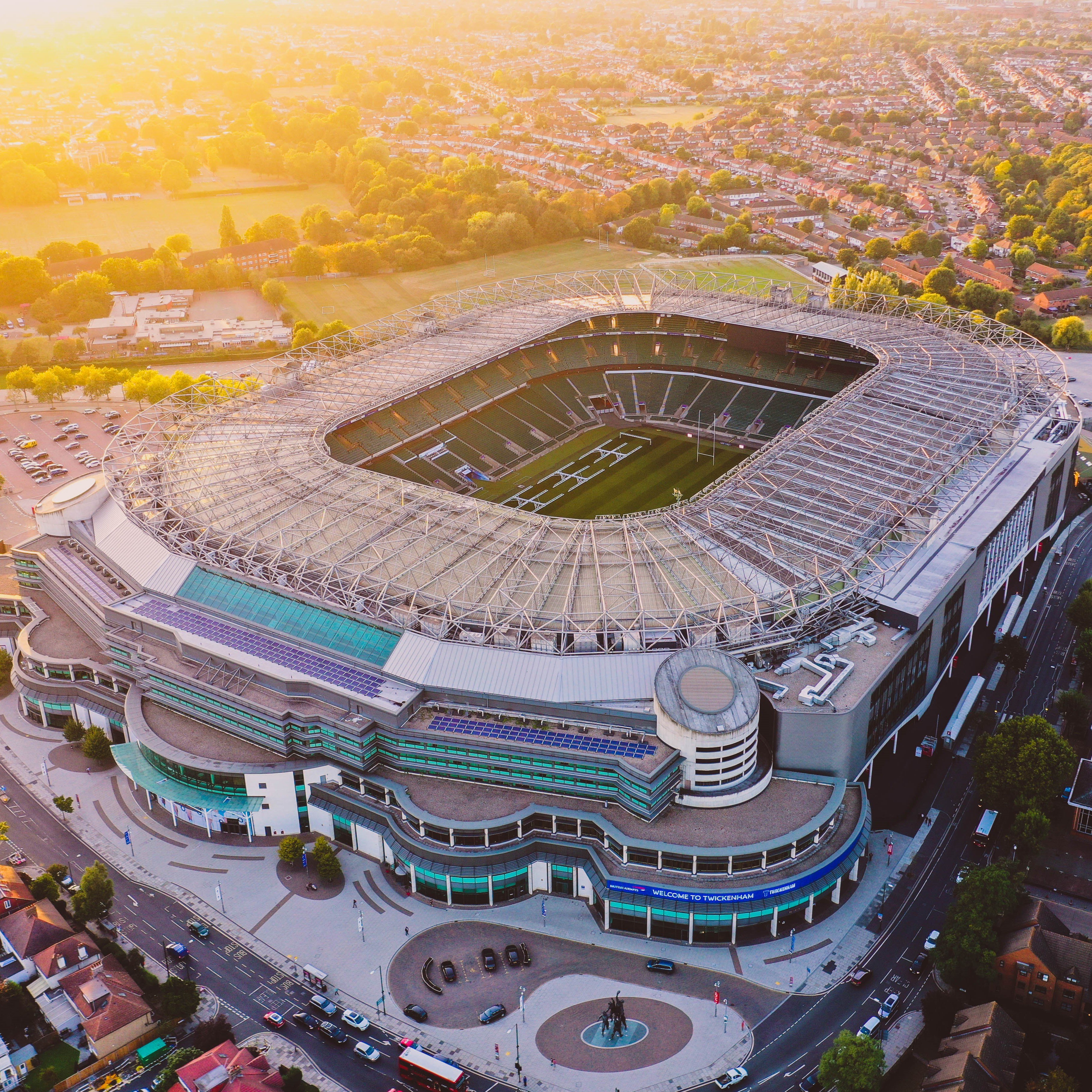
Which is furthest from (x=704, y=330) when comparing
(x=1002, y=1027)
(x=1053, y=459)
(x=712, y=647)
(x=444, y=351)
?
(x=1002, y=1027)

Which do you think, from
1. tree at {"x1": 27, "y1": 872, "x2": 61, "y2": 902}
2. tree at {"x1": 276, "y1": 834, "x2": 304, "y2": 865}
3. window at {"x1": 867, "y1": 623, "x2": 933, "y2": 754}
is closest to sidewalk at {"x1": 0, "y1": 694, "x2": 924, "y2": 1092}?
tree at {"x1": 276, "y1": 834, "x2": 304, "y2": 865}

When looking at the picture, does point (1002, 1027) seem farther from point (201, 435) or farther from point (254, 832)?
point (201, 435)

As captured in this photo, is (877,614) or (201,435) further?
(201,435)

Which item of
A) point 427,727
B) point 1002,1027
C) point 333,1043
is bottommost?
point 333,1043

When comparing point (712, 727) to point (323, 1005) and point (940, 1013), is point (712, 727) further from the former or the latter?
point (323, 1005)

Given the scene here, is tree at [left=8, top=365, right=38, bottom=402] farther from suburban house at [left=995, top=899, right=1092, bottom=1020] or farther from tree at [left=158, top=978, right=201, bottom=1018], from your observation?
suburban house at [left=995, top=899, right=1092, bottom=1020]

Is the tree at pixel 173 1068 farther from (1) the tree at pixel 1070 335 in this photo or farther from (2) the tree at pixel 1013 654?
(1) the tree at pixel 1070 335

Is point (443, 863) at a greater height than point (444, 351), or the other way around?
point (444, 351)
